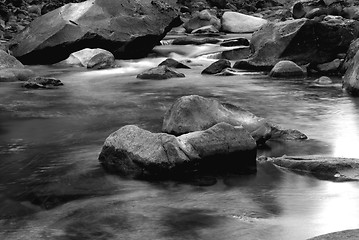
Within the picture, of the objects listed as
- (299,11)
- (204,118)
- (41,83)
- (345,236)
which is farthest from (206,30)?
(345,236)

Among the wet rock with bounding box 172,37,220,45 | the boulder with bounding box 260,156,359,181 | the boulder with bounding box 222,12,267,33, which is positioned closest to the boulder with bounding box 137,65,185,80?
the wet rock with bounding box 172,37,220,45

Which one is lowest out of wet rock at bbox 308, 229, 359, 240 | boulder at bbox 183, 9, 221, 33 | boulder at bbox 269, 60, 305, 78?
boulder at bbox 269, 60, 305, 78

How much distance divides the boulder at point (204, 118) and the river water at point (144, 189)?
0.75ft

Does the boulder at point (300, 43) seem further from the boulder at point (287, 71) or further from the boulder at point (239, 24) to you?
the boulder at point (239, 24)

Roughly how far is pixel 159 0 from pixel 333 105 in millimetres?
8121

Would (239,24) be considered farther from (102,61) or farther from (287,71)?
(287,71)

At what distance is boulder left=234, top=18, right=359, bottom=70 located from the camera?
12.2m

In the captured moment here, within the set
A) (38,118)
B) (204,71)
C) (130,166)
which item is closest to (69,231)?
(130,166)

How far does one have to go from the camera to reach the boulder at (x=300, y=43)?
12156 mm

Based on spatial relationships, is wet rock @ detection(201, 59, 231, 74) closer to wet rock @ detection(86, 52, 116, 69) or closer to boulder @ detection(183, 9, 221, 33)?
wet rock @ detection(86, 52, 116, 69)

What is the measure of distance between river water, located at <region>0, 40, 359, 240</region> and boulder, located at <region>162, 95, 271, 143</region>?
229mm

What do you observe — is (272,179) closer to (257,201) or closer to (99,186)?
(257,201)

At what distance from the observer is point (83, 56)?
44.8 feet

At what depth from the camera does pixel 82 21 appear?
542 inches
